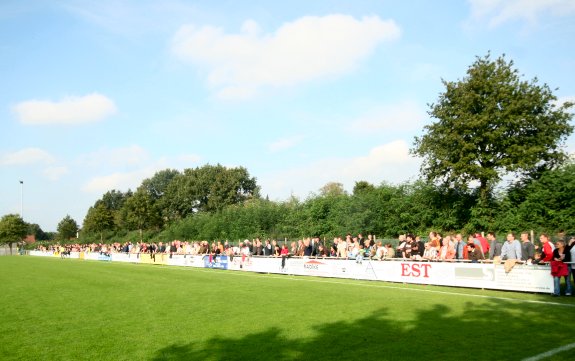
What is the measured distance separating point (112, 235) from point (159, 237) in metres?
27.6

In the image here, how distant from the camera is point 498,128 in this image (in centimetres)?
3238

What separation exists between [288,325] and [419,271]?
10.5 meters

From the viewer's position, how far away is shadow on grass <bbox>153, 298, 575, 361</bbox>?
766cm

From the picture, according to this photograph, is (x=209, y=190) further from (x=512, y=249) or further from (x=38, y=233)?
(x=38, y=233)

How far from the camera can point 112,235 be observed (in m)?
92.5

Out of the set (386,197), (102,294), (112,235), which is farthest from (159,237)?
(102,294)

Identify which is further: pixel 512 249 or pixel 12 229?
pixel 12 229

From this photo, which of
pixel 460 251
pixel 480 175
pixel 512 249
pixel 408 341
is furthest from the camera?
pixel 480 175

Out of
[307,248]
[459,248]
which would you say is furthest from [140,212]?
[459,248]

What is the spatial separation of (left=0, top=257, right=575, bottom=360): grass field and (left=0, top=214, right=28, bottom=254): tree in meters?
110

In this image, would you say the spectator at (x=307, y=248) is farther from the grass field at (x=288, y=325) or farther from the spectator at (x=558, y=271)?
the spectator at (x=558, y=271)

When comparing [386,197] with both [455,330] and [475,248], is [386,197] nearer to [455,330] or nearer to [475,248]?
[475,248]

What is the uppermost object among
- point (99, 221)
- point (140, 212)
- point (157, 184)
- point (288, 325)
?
point (157, 184)

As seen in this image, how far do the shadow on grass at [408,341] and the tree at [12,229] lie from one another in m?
120
